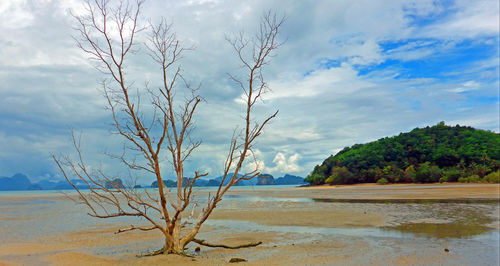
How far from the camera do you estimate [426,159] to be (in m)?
72.4

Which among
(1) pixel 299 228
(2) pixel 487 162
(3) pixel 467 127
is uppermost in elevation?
(3) pixel 467 127

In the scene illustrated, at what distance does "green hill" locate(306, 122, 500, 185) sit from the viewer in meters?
60.8

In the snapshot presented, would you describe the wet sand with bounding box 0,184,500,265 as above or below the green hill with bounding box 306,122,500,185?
below

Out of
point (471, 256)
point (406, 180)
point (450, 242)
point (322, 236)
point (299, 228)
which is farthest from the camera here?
point (406, 180)

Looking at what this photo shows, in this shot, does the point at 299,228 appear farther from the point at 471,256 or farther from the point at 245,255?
the point at 471,256

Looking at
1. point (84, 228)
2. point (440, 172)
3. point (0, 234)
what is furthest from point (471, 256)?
point (440, 172)

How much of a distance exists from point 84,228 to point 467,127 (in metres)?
90.7

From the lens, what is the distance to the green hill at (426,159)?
6075 centimetres

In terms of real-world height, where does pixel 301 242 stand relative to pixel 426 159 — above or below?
below

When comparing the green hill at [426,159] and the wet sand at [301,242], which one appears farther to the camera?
the green hill at [426,159]

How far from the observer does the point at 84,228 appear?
636 inches

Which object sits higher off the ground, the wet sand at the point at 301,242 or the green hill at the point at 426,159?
the green hill at the point at 426,159

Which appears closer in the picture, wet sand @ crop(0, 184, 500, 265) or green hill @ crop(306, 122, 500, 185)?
wet sand @ crop(0, 184, 500, 265)

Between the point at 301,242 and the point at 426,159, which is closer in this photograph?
the point at 301,242
